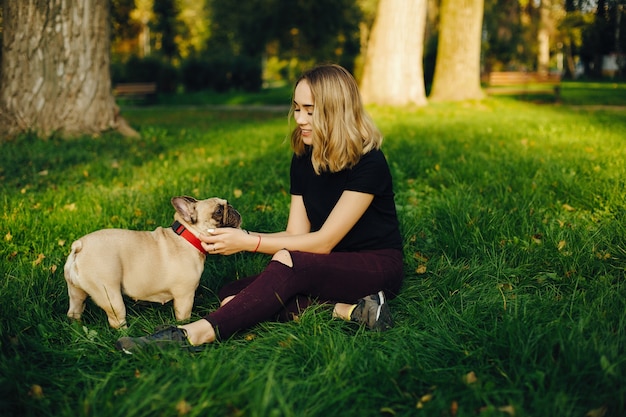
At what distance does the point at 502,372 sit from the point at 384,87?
13.9 meters

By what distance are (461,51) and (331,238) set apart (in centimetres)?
1551

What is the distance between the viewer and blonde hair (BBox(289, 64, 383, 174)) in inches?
141

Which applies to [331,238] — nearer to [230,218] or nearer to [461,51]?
[230,218]

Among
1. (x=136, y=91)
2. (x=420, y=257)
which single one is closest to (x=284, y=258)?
(x=420, y=257)

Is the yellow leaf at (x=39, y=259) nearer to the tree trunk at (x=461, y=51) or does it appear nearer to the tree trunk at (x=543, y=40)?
the tree trunk at (x=461, y=51)

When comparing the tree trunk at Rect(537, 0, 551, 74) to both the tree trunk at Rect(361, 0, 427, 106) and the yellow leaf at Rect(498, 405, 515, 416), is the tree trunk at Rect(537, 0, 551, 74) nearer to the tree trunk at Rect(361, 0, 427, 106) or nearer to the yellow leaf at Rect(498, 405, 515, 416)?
the tree trunk at Rect(361, 0, 427, 106)

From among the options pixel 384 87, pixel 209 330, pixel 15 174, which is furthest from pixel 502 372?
pixel 384 87

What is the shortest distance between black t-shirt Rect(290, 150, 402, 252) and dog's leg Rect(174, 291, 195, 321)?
1.03 metres

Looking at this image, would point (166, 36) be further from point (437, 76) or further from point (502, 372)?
point (502, 372)

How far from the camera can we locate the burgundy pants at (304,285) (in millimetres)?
3188

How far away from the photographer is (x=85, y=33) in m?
8.35

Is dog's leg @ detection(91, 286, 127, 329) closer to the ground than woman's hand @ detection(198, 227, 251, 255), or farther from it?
closer to the ground

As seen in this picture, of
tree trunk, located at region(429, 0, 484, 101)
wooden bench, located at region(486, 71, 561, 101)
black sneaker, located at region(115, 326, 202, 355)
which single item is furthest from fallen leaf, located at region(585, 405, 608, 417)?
wooden bench, located at region(486, 71, 561, 101)

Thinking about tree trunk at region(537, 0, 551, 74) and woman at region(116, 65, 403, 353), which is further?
tree trunk at region(537, 0, 551, 74)
